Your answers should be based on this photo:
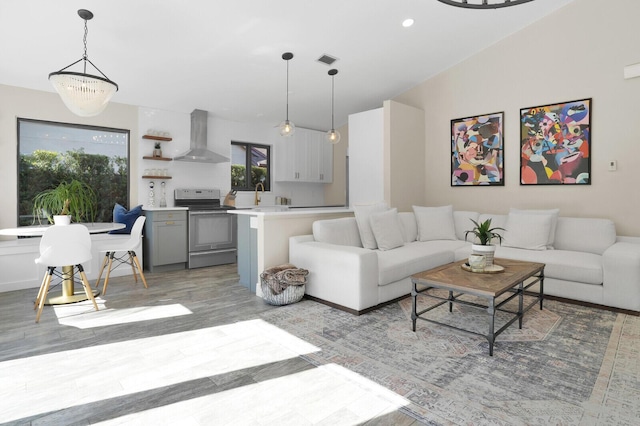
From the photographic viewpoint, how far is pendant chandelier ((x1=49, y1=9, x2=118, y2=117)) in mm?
2896

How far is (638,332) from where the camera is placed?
9.07 feet

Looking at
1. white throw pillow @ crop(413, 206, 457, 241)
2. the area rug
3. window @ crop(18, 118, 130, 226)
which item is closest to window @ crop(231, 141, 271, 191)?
window @ crop(18, 118, 130, 226)

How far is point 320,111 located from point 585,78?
3880 millimetres

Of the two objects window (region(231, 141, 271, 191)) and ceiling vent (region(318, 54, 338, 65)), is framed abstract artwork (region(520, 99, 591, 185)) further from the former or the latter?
window (region(231, 141, 271, 191))

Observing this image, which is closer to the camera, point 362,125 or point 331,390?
point 331,390

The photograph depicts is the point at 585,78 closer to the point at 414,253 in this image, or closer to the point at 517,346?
the point at 414,253

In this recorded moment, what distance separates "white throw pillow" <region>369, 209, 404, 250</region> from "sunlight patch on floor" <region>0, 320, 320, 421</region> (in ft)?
5.56

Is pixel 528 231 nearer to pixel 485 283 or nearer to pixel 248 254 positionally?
pixel 485 283

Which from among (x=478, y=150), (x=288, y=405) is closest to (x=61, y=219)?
(x=288, y=405)

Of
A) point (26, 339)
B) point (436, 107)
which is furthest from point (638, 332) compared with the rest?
point (26, 339)

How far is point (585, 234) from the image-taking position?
13.2 ft

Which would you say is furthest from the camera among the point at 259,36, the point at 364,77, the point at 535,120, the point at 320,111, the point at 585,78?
the point at 320,111

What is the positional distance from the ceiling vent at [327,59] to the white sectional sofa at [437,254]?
7.12 ft

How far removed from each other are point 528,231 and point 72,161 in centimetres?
597
